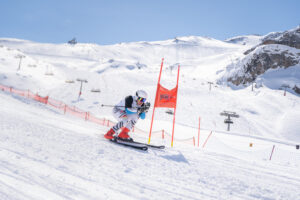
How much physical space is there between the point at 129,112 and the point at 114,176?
3087 mm

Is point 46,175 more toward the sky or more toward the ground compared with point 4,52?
more toward the ground

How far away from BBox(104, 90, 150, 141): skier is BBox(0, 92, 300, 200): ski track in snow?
155cm

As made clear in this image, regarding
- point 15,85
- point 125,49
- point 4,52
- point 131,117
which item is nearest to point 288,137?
point 131,117

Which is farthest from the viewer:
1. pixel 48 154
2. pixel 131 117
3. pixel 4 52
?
pixel 4 52

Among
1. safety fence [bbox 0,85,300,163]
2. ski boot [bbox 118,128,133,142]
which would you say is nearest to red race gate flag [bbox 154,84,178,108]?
safety fence [bbox 0,85,300,163]

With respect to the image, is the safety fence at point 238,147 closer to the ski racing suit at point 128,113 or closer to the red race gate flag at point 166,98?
the red race gate flag at point 166,98

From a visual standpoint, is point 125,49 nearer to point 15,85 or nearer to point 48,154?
point 15,85

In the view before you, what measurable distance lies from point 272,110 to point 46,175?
43664mm

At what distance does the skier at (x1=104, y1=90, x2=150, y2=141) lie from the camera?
6434 mm

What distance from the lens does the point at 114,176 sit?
3490 mm

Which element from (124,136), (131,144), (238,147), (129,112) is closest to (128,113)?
(129,112)

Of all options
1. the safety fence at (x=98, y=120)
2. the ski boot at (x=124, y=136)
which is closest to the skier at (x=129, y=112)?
the ski boot at (x=124, y=136)

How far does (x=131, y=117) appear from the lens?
6.55 m

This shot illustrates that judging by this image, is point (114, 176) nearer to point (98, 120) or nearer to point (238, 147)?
point (238, 147)
